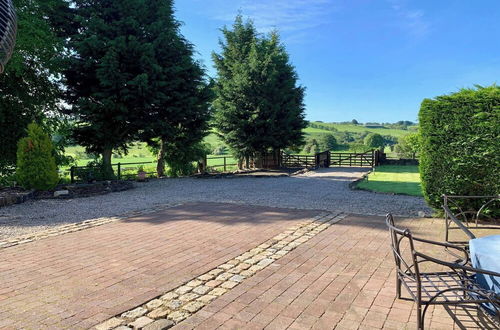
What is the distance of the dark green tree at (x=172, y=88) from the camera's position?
1434cm

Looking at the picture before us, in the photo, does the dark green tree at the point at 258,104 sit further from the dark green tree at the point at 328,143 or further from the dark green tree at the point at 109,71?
the dark green tree at the point at 328,143

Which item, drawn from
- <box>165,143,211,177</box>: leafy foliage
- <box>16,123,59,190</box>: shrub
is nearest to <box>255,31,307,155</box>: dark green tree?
<box>165,143,211,177</box>: leafy foliage

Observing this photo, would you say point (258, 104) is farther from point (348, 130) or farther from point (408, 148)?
point (348, 130)

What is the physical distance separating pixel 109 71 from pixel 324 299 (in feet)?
40.4

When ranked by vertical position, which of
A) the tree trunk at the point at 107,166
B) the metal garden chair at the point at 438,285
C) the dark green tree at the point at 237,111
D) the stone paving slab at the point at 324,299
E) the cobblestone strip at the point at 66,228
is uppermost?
the dark green tree at the point at 237,111

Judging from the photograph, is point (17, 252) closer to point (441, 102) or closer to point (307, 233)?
point (307, 233)

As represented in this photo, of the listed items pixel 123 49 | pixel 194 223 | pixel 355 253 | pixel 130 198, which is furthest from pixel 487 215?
pixel 123 49

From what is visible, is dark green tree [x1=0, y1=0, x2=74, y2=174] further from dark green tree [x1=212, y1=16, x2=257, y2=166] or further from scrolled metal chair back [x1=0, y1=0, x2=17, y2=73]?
scrolled metal chair back [x1=0, y1=0, x2=17, y2=73]

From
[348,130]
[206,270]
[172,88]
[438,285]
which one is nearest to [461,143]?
[438,285]

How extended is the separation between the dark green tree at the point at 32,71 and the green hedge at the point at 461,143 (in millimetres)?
12738

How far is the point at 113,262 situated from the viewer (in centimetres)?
427

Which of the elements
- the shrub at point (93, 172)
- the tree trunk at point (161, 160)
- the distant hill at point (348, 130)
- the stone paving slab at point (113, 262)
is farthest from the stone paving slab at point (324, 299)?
the distant hill at point (348, 130)

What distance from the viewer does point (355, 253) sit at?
4.64 metres

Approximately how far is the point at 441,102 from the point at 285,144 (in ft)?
52.6
